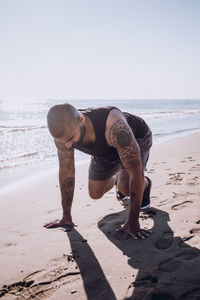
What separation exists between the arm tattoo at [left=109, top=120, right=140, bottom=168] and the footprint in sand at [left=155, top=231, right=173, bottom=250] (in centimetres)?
73

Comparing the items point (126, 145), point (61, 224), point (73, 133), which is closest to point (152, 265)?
point (126, 145)

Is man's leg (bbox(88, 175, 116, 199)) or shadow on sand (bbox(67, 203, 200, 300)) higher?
man's leg (bbox(88, 175, 116, 199))

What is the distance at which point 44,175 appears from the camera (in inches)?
216

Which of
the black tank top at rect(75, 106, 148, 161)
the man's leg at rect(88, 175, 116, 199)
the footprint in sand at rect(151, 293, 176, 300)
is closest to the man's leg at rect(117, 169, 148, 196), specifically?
the man's leg at rect(88, 175, 116, 199)

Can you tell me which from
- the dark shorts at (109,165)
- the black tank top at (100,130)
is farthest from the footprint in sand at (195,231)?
the black tank top at (100,130)

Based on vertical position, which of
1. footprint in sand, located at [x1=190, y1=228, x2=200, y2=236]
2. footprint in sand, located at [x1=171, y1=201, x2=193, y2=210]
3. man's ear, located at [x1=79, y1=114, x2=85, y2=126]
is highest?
man's ear, located at [x1=79, y1=114, x2=85, y2=126]

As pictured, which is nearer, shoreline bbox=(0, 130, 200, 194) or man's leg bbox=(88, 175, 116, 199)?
man's leg bbox=(88, 175, 116, 199)

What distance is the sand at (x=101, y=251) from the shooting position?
6.02 feet

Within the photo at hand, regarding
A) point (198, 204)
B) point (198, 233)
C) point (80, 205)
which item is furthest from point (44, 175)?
point (198, 233)

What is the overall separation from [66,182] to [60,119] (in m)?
0.96

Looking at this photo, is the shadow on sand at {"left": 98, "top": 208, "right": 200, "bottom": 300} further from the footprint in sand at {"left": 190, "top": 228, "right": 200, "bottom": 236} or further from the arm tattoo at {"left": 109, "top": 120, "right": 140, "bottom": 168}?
the arm tattoo at {"left": 109, "top": 120, "right": 140, "bottom": 168}

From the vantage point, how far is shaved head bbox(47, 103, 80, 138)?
2277 mm

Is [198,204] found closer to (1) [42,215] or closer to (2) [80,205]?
(2) [80,205]

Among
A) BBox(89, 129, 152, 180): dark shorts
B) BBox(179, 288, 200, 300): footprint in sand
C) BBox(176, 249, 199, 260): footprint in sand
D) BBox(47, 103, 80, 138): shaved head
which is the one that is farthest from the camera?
BBox(89, 129, 152, 180): dark shorts
